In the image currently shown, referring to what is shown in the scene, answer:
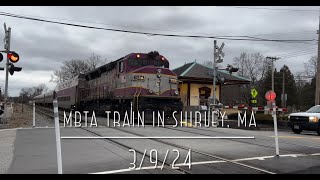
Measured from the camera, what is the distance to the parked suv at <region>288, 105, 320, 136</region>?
65.7ft

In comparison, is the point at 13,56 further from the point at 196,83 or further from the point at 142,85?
the point at 196,83

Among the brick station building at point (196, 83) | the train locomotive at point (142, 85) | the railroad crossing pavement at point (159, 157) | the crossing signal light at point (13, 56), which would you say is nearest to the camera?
the railroad crossing pavement at point (159, 157)

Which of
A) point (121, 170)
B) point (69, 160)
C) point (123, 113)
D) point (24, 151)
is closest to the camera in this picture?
point (121, 170)

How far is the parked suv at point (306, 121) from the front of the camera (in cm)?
2002

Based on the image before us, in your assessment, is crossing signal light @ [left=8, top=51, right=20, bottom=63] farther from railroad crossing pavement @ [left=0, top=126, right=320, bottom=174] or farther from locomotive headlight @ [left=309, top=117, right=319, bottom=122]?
locomotive headlight @ [left=309, top=117, right=319, bottom=122]

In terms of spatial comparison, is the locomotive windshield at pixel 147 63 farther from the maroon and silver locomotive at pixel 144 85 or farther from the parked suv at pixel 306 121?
the parked suv at pixel 306 121

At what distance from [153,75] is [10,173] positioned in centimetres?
1637

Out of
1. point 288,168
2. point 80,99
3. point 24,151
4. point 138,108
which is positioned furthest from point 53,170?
point 80,99

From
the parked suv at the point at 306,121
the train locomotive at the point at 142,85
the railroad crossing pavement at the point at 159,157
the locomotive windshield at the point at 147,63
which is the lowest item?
the railroad crossing pavement at the point at 159,157

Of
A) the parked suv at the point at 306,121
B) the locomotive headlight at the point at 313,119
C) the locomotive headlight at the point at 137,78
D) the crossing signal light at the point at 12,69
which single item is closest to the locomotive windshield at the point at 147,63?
the locomotive headlight at the point at 137,78

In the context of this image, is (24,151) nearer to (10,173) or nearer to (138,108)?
(10,173)

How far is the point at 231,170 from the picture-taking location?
8055mm

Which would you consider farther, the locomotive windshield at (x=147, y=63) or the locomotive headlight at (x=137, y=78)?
the locomotive windshield at (x=147, y=63)

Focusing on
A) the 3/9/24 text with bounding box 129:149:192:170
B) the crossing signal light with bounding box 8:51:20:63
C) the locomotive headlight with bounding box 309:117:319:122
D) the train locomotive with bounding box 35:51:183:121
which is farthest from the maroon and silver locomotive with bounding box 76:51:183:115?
the 3/9/24 text with bounding box 129:149:192:170
